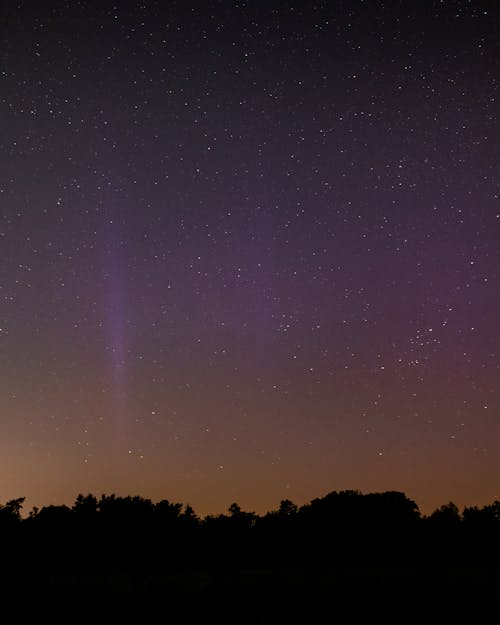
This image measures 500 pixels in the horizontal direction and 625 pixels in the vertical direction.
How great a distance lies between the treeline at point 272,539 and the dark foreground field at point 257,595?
1.76 meters

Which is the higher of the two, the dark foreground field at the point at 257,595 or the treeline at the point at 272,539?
the treeline at the point at 272,539

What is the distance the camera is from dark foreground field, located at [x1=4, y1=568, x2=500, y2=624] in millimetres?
25266

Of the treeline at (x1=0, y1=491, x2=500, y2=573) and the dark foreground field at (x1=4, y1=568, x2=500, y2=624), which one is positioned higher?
the treeline at (x1=0, y1=491, x2=500, y2=573)

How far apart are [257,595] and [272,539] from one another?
6756 mm

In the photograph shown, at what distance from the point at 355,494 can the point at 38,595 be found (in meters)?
25.5

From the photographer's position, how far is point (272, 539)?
38.8m

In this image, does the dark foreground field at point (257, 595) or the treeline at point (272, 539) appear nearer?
the dark foreground field at point (257, 595)

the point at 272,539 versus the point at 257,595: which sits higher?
the point at 272,539

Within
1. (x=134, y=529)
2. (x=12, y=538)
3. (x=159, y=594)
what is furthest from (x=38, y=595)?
(x=134, y=529)

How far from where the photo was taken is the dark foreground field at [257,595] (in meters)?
25.3

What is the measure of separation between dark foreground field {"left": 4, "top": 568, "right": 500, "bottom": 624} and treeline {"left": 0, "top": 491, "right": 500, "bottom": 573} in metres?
1.76

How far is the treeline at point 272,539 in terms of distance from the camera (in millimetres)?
35750

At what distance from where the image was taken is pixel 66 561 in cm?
3497

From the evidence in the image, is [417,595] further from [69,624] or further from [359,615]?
[69,624]
